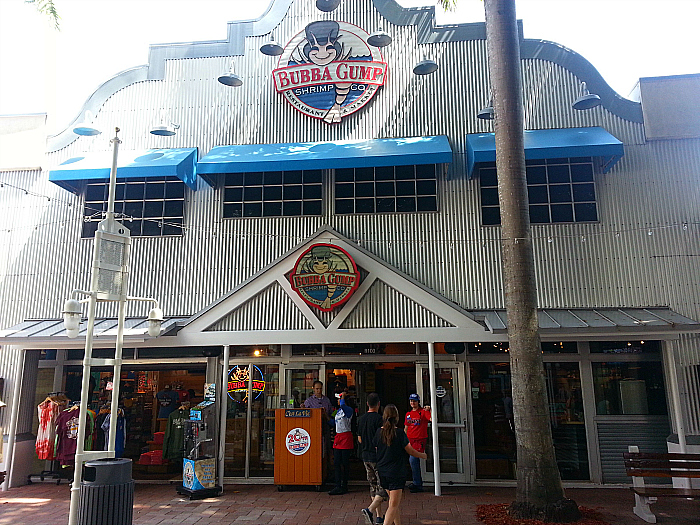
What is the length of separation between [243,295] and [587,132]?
7.75 meters

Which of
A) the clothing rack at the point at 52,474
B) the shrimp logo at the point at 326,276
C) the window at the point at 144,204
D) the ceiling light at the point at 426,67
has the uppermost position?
the ceiling light at the point at 426,67

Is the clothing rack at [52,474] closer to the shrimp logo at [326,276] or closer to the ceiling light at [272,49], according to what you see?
the shrimp logo at [326,276]

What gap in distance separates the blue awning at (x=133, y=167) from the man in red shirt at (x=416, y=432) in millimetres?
6547

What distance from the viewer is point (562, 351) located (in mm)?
10742

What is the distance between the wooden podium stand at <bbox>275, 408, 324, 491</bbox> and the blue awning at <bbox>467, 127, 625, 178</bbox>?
5951 millimetres

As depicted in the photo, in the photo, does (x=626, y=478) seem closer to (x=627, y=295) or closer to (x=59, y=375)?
(x=627, y=295)

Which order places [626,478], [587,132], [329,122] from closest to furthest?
[626,478] → [587,132] → [329,122]

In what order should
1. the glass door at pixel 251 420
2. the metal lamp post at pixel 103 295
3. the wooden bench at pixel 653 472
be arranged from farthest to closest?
the glass door at pixel 251 420
the wooden bench at pixel 653 472
the metal lamp post at pixel 103 295

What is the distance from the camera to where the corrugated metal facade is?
10812 mm

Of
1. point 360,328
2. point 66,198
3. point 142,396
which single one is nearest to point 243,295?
point 360,328

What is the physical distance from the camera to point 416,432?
9391mm

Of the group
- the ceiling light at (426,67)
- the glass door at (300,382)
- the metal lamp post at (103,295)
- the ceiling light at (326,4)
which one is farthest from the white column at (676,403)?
the ceiling light at (326,4)

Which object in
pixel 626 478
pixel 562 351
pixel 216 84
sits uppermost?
pixel 216 84

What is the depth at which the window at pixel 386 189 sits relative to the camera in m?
11.5
